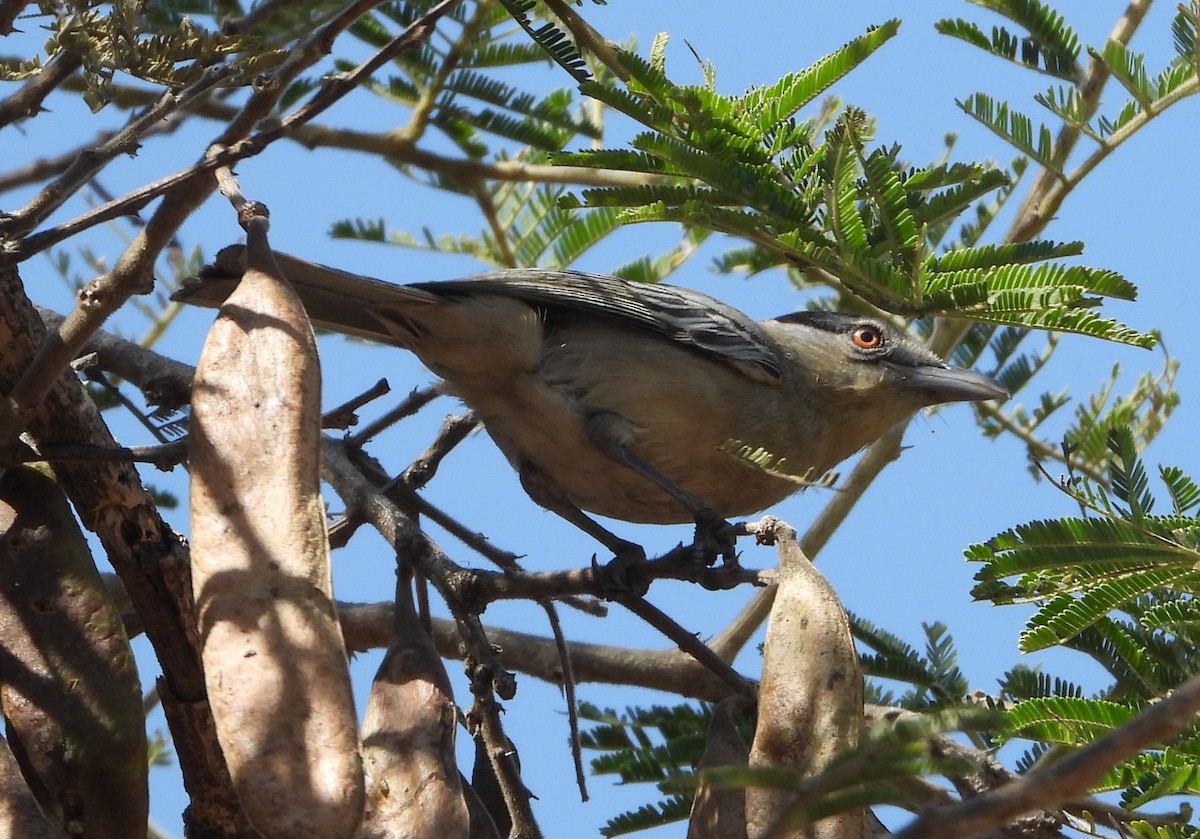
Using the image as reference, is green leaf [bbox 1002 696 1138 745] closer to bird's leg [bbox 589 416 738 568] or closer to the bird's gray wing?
A: bird's leg [bbox 589 416 738 568]

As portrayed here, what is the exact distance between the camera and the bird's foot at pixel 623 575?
3.46 metres

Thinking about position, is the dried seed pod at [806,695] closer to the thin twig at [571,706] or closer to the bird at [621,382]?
the thin twig at [571,706]

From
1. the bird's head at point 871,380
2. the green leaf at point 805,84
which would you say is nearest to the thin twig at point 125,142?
the green leaf at point 805,84

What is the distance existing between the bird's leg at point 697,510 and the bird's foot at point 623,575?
175 mm

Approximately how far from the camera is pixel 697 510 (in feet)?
13.4

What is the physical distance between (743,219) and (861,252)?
1.21 ft

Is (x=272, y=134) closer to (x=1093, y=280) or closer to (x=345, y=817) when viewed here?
(x=345, y=817)

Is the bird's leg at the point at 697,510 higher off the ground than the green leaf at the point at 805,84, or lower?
lower

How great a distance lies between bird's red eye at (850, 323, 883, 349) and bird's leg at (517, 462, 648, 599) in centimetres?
140

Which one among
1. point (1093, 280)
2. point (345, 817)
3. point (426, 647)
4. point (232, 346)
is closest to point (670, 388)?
point (1093, 280)

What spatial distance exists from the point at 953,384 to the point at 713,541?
→ 7.37 ft

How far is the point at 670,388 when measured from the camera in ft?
17.1

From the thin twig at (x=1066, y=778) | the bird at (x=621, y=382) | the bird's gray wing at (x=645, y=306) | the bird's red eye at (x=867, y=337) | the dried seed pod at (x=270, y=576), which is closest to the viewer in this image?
the thin twig at (x=1066, y=778)

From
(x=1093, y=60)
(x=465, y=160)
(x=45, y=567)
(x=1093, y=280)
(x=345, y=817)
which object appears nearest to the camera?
(x=345, y=817)
